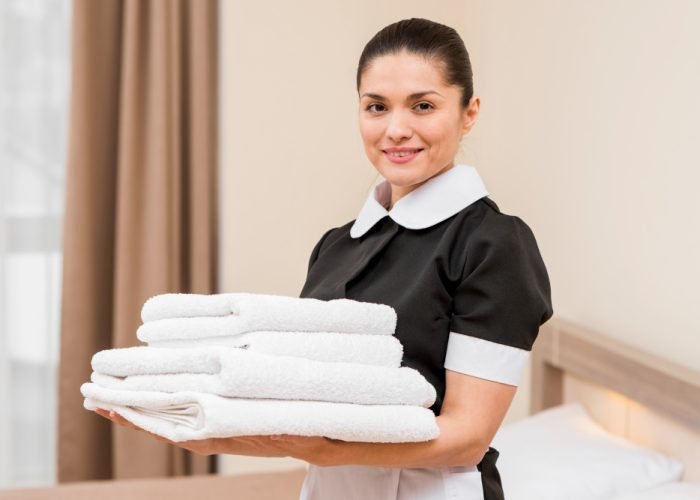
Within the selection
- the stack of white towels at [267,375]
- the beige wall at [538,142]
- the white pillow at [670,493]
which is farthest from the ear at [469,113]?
the white pillow at [670,493]

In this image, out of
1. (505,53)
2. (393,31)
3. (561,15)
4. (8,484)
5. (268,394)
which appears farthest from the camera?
(8,484)

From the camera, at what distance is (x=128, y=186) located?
2.85m

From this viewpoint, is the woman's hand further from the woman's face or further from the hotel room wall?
the hotel room wall

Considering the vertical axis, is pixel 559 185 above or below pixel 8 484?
above

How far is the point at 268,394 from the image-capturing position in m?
1.01

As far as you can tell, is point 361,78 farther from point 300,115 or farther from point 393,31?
point 300,115

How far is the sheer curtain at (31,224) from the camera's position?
281 cm

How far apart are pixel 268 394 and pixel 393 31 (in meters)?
0.53

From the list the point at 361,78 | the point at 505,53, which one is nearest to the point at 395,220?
the point at 361,78

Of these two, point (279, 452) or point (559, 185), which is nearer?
point (279, 452)

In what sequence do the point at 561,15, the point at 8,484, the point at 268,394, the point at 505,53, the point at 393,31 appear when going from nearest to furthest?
the point at 268,394, the point at 393,31, the point at 561,15, the point at 505,53, the point at 8,484

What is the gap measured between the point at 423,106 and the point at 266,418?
1.58 ft

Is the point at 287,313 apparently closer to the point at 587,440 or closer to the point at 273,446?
the point at 273,446

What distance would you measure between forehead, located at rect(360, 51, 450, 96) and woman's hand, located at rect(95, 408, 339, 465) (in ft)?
1.55
